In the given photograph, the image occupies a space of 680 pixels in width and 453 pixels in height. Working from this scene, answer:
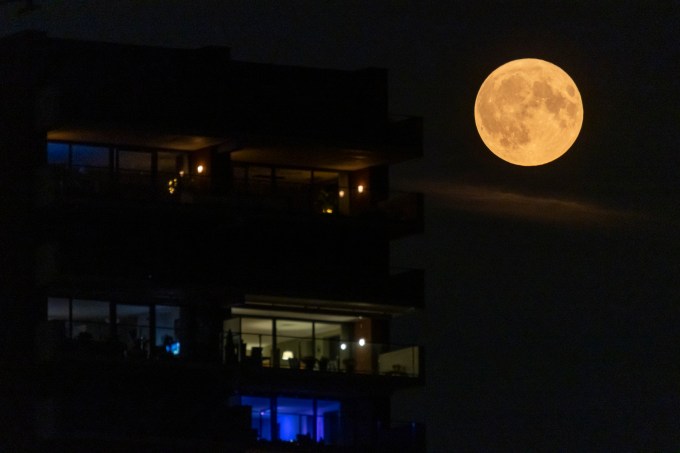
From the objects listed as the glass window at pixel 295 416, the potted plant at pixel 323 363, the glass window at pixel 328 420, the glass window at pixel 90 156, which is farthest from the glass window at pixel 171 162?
the glass window at pixel 328 420

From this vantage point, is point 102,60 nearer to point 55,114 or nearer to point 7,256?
point 55,114

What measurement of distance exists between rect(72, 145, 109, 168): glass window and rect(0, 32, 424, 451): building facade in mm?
68

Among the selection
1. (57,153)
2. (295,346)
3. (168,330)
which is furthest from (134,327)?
(57,153)

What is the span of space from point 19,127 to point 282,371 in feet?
39.9

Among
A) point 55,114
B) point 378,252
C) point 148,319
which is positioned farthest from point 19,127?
point 378,252

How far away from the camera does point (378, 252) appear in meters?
78.9

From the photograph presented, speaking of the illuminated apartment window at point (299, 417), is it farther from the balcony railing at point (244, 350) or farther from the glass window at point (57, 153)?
the glass window at point (57, 153)

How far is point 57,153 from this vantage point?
246 ft

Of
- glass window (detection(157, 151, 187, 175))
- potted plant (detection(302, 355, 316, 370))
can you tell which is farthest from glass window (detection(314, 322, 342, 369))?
glass window (detection(157, 151, 187, 175))

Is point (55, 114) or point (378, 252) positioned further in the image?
point (378, 252)

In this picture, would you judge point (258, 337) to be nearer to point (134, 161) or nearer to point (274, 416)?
point (274, 416)

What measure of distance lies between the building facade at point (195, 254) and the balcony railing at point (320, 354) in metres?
0.07

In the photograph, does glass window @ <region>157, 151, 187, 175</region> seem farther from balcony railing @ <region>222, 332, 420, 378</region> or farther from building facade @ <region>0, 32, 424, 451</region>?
balcony railing @ <region>222, 332, 420, 378</region>

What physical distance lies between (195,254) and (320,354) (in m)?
5.47
